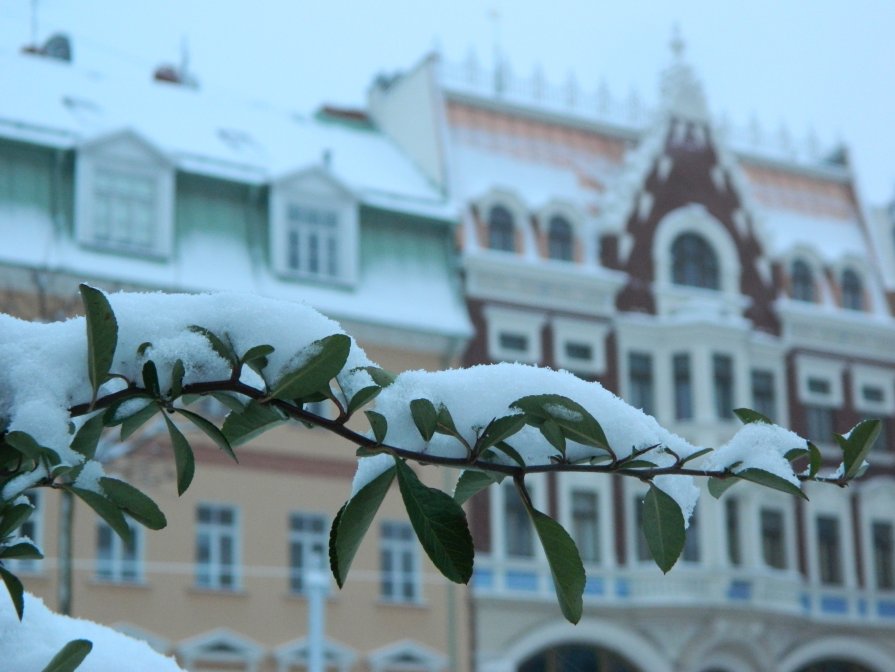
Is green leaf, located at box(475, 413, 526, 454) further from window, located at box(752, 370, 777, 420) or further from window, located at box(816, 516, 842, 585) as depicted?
window, located at box(816, 516, 842, 585)

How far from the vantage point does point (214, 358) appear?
50.1 inches

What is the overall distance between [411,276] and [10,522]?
20.6 meters

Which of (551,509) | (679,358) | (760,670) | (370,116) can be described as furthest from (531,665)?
(370,116)

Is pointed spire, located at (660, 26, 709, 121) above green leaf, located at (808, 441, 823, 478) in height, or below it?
above

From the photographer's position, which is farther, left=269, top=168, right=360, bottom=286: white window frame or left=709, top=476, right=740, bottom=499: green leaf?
left=269, top=168, right=360, bottom=286: white window frame

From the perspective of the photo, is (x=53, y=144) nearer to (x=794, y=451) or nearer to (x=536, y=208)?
(x=536, y=208)

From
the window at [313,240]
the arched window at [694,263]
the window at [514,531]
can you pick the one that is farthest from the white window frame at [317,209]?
the arched window at [694,263]

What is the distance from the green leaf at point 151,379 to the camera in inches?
49.5

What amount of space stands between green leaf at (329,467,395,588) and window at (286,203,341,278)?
19.9 meters

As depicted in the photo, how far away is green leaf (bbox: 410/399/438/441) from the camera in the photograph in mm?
1269

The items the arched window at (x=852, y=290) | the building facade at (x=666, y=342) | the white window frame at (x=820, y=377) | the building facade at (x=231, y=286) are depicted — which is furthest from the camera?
the arched window at (x=852, y=290)

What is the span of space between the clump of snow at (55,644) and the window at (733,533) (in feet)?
72.2

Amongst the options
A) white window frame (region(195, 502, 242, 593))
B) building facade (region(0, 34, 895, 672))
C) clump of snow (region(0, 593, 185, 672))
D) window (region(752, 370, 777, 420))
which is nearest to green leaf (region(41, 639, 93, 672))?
clump of snow (region(0, 593, 185, 672))

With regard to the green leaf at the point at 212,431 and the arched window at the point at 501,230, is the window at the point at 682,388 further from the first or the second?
the green leaf at the point at 212,431
